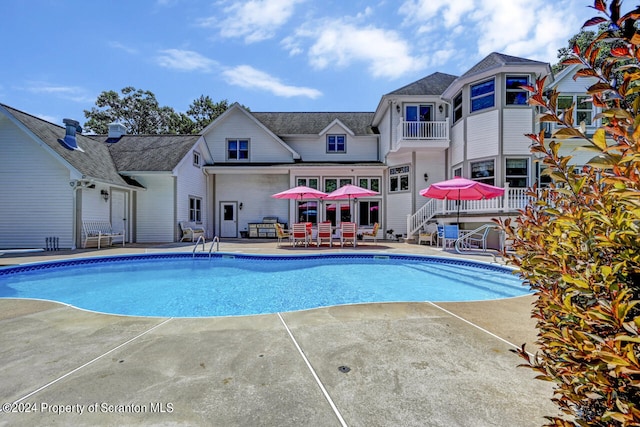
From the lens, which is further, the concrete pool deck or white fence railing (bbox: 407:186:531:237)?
white fence railing (bbox: 407:186:531:237)

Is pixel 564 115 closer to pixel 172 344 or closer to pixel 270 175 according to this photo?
pixel 172 344

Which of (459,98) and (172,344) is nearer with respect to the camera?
(172,344)

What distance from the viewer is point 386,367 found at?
8.58 ft

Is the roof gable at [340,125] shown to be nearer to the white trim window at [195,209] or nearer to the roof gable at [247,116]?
the roof gable at [247,116]

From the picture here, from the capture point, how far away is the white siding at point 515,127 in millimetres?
12711

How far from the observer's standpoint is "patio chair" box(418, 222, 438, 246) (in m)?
13.8

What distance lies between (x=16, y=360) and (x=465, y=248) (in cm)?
1365

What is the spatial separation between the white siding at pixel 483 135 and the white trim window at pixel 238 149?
1294 cm

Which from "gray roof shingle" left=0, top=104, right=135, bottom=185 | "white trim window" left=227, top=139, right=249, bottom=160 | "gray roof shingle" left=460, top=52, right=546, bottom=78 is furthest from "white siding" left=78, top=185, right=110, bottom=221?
"gray roof shingle" left=460, top=52, right=546, bottom=78

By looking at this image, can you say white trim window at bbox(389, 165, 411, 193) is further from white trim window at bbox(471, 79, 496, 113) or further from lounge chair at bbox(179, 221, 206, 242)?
lounge chair at bbox(179, 221, 206, 242)

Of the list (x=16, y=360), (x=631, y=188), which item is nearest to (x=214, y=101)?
(x=16, y=360)

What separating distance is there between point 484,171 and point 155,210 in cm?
1663

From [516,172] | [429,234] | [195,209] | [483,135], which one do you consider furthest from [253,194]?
[516,172]

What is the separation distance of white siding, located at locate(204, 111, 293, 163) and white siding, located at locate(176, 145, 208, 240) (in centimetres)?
126
